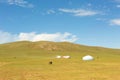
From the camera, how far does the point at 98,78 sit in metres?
44.1

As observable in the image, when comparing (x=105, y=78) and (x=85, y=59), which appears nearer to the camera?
(x=105, y=78)

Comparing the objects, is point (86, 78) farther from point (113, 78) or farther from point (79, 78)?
point (113, 78)

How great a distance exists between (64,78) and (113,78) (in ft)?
28.4

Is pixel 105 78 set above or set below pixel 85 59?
below

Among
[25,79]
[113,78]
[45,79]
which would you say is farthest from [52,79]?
[113,78]

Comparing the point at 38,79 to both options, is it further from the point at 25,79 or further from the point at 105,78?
the point at 105,78

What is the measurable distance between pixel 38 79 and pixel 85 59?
60124 mm

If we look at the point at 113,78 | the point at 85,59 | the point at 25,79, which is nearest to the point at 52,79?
the point at 25,79

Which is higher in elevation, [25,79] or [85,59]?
[85,59]

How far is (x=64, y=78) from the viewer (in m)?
45.0

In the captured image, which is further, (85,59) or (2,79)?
(85,59)

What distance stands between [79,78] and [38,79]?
730 cm

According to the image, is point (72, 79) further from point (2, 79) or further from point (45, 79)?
point (2, 79)

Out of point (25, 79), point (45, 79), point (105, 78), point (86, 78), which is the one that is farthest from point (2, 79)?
point (105, 78)
